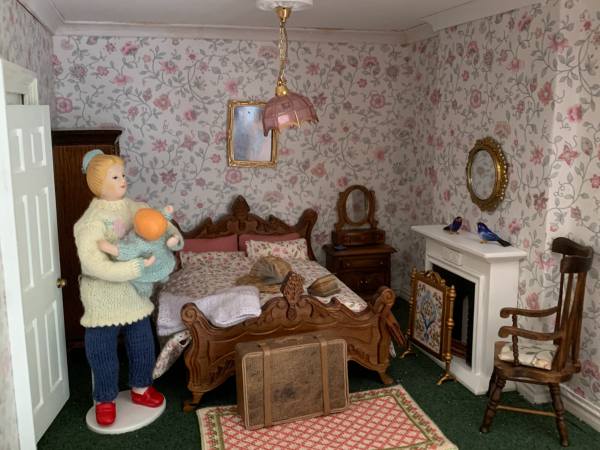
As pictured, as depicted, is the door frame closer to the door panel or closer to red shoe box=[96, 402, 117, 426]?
the door panel

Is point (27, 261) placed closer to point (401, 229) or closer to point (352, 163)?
point (352, 163)

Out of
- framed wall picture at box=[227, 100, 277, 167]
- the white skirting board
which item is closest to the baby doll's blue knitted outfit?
framed wall picture at box=[227, 100, 277, 167]

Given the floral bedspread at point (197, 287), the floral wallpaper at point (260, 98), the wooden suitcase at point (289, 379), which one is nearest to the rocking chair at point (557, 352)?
the wooden suitcase at point (289, 379)

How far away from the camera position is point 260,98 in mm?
5289

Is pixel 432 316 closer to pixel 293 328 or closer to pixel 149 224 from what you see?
pixel 293 328

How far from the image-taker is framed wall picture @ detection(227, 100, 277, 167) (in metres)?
5.25

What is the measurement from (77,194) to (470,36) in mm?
2924

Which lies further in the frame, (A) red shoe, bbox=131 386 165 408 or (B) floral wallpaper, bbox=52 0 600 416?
(A) red shoe, bbox=131 386 165 408

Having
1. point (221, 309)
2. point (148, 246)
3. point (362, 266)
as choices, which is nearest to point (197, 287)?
point (221, 309)

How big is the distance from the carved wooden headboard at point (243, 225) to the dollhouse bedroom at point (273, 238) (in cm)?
2

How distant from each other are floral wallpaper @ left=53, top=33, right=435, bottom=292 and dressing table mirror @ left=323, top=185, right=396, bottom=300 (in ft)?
0.35

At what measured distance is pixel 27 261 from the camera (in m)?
3.08

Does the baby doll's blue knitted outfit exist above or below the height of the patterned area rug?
above

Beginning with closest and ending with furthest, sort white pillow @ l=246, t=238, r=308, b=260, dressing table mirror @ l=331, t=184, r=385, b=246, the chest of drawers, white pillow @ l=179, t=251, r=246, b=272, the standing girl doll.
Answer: the standing girl doll, white pillow @ l=179, t=251, r=246, b=272, white pillow @ l=246, t=238, r=308, b=260, the chest of drawers, dressing table mirror @ l=331, t=184, r=385, b=246
